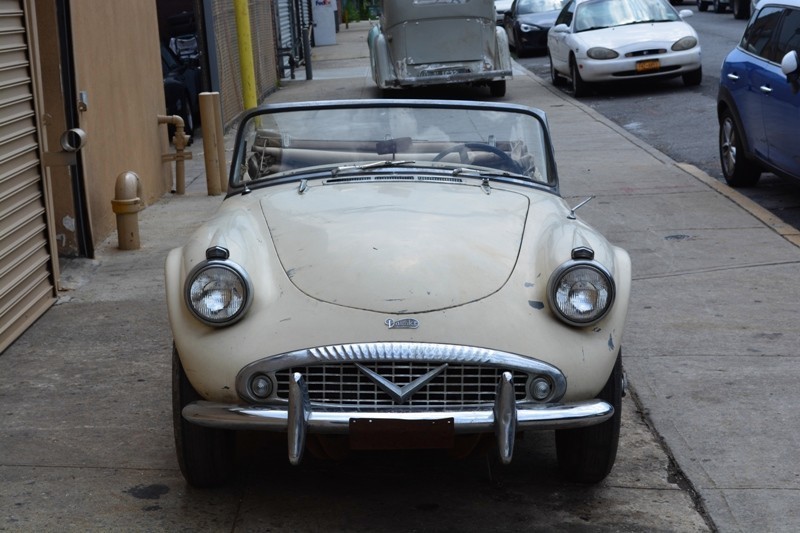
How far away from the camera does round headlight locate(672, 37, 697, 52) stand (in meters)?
18.1

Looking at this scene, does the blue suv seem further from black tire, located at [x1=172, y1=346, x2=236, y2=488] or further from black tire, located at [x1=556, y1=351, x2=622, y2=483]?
black tire, located at [x1=172, y1=346, x2=236, y2=488]

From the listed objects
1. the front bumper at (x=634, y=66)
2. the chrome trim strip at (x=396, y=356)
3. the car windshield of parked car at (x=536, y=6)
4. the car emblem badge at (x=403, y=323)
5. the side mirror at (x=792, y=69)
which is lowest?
the chrome trim strip at (x=396, y=356)

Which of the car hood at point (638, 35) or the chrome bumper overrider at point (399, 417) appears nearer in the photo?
the chrome bumper overrider at point (399, 417)

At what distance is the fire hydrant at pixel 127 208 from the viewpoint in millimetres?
8875

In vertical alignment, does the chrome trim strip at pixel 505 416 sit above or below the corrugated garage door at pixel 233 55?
below

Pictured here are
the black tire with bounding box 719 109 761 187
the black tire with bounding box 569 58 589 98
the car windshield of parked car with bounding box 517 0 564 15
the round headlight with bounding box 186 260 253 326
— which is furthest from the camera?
the car windshield of parked car with bounding box 517 0 564 15

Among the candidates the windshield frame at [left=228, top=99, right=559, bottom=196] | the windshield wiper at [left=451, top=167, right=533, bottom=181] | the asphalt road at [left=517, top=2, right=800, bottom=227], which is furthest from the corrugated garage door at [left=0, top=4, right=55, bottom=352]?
the asphalt road at [left=517, top=2, right=800, bottom=227]

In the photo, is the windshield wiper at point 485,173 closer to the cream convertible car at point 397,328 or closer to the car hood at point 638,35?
the cream convertible car at point 397,328

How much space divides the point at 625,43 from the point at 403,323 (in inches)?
589

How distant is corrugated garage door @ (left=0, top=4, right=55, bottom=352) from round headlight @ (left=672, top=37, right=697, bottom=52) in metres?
12.4

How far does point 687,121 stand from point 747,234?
6.79 m

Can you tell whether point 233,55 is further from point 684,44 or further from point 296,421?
point 296,421

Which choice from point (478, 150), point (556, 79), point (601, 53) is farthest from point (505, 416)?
point (556, 79)

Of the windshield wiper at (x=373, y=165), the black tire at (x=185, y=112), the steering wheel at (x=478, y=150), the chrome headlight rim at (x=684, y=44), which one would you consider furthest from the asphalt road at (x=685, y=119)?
the black tire at (x=185, y=112)
